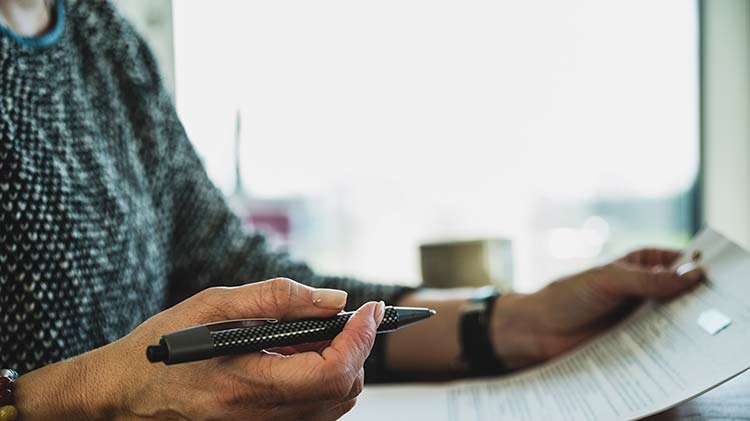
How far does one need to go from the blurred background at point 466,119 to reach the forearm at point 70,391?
162 cm

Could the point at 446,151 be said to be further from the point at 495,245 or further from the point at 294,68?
the point at 495,245

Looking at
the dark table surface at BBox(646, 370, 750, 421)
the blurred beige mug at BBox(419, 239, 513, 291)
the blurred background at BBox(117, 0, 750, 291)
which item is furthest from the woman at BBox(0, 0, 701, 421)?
the blurred background at BBox(117, 0, 750, 291)

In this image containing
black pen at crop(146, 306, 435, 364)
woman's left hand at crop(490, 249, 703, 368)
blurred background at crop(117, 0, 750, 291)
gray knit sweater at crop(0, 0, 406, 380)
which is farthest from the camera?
blurred background at crop(117, 0, 750, 291)

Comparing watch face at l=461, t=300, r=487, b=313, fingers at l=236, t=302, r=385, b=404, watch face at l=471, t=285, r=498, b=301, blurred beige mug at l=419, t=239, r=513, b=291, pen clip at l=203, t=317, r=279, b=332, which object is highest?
pen clip at l=203, t=317, r=279, b=332

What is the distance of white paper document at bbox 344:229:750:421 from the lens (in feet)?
1.51

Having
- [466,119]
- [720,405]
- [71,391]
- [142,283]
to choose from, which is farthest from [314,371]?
[466,119]

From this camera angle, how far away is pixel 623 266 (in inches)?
26.6

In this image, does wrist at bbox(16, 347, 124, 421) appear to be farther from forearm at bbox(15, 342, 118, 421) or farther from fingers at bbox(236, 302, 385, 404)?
fingers at bbox(236, 302, 385, 404)

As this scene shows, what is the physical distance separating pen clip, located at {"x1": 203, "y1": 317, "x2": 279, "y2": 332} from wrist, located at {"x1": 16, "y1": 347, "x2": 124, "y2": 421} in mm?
86

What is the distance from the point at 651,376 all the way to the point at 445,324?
26 cm

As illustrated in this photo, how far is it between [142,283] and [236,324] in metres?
0.36

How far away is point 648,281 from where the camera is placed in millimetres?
640

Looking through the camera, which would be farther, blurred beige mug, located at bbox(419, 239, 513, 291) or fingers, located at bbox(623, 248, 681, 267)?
blurred beige mug, located at bbox(419, 239, 513, 291)

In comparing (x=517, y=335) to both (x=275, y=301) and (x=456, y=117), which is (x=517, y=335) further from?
(x=456, y=117)
